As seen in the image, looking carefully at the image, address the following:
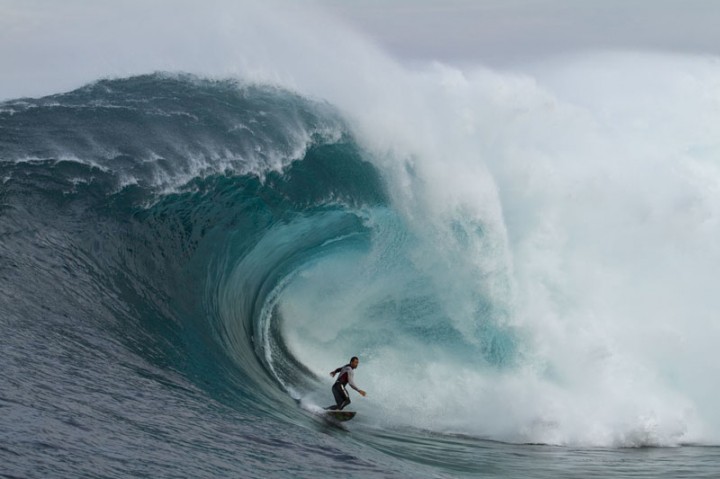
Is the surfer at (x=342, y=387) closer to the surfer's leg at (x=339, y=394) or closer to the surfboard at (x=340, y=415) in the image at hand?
the surfer's leg at (x=339, y=394)

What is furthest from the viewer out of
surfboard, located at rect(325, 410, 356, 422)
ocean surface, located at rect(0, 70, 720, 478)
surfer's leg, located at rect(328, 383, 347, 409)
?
surfer's leg, located at rect(328, 383, 347, 409)

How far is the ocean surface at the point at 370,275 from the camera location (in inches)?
455

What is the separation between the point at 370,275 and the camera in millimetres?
17672

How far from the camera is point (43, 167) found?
1466cm

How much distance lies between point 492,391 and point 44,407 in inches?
336

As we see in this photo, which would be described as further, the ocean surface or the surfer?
the surfer

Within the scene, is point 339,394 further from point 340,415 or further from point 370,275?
point 370,275

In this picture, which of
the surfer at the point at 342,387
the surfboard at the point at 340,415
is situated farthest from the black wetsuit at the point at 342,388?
the surfboard at the point at 340,415

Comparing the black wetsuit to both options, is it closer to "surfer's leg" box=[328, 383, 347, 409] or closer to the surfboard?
"surfer's leg" box=[328, 383, 347, 409]

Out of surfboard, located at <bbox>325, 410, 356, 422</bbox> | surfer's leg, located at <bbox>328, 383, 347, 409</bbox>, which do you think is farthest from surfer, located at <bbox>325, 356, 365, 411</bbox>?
surfboard, located at <bbox>325, 410, 356, 422</bbox>

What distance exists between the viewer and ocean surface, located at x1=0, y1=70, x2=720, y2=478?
11.6m

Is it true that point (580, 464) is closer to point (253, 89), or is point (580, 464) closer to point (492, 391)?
point (492, 391)

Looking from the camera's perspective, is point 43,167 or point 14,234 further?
point 43,167

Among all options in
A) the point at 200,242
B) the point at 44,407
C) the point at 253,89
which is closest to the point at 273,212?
the point at 200,242
